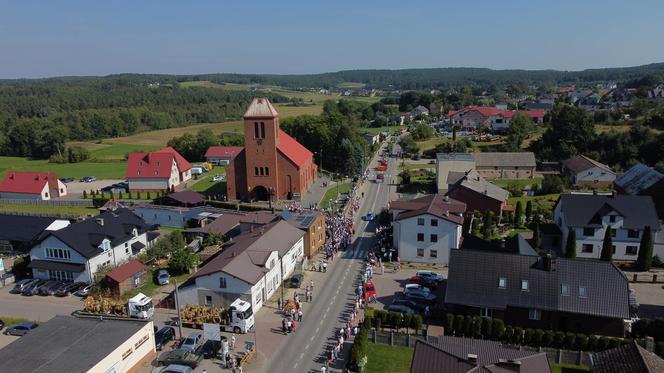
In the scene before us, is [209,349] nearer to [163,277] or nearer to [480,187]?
[163,277]

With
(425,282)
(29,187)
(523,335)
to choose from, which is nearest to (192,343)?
(425,282)

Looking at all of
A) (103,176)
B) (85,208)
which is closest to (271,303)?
(85,208)

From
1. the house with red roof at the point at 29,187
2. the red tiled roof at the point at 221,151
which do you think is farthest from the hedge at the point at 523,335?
the red tiled roof at the point at 221,151

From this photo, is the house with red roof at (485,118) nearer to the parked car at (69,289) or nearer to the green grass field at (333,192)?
the green grass field at (333,192)

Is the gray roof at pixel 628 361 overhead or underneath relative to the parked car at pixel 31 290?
overhead

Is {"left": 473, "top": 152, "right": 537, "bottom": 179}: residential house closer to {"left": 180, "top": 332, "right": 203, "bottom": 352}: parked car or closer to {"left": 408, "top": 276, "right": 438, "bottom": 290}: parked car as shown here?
{"left": 408, "top": 276, "right": 438, "bottom": 290}: parked car
